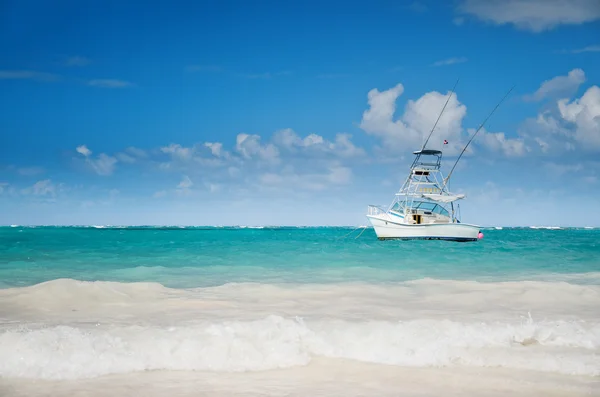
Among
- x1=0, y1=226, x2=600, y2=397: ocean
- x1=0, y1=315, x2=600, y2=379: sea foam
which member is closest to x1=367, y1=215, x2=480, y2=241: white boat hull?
x1=0, y1=226, x2=600, y2=397: ocean

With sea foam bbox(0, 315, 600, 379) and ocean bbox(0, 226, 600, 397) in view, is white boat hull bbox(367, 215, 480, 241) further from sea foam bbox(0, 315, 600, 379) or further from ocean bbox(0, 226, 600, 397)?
sea foam bbox(0, 315, 600, 379)

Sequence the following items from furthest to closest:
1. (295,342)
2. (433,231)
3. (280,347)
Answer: (433,231) < (295,342) < (280,347)

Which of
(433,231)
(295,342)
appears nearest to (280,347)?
(295,342)

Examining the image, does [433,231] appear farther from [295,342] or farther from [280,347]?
[280,347]

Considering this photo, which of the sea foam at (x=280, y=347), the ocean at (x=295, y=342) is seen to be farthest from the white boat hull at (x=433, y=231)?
the sea foam at (x=280, y=347)

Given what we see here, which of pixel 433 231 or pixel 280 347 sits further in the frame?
pixel 433 231

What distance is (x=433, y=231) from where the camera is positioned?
56.2 m

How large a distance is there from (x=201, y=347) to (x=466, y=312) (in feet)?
18.1

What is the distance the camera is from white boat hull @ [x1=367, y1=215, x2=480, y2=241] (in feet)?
184

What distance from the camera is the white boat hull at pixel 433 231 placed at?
56.0m

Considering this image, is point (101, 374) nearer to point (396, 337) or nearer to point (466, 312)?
point (396, 337)

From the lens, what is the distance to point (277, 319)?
7.74 meters

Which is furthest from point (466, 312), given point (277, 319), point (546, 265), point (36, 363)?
point (546, 265)

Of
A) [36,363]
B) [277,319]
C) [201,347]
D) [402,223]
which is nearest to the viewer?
[36,363]
